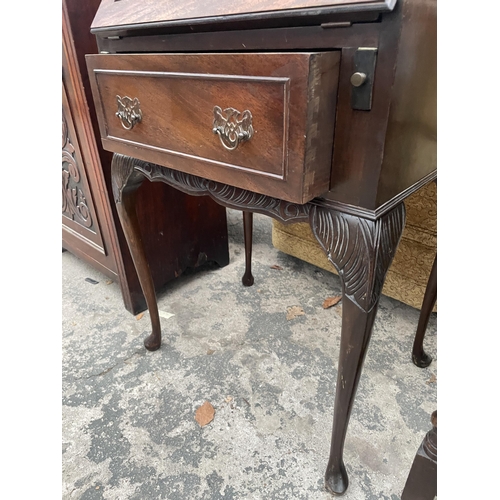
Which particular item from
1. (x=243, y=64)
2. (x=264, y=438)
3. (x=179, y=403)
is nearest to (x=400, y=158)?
(x=243, y=64)

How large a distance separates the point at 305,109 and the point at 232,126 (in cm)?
13

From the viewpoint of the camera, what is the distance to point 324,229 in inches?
23.6

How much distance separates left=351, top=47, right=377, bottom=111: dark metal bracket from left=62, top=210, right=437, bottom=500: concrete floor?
794 mm

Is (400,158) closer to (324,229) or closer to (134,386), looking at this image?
(324,229)

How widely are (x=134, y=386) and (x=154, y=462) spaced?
26 cm

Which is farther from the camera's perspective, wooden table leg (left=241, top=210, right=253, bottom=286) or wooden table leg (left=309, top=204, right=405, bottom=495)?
wooden table leg (left=241, top=210, right=253, bottom=286)

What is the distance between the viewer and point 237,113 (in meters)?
0.55

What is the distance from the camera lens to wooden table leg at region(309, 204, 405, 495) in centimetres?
56

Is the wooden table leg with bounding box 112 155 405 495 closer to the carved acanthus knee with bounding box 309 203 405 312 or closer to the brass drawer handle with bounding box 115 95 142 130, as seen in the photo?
the carved acanthus knee with bounding box 309 203 405 312

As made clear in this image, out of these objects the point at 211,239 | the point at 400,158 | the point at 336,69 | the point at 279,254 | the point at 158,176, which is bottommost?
the point at 279,254

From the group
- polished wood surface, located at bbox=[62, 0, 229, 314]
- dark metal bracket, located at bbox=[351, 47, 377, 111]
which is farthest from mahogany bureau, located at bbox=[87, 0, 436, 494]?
polished wood surface, located at bbox=[62, 0, 229, 314]

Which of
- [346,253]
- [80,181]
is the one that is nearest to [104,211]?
[80,181]

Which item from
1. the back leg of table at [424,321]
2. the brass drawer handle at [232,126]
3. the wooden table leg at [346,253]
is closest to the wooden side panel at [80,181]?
the wooden table leg at [346,253]

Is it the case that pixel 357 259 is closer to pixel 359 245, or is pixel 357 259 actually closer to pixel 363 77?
pixel 359 245
